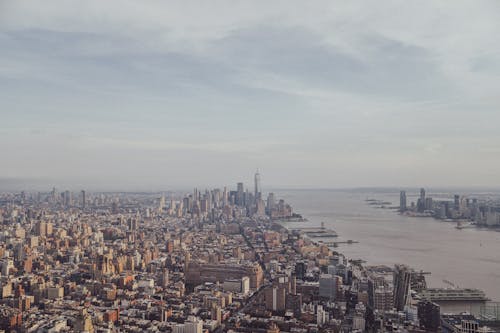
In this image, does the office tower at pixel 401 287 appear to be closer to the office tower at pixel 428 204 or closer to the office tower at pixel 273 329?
the office tower at pixel 273 329

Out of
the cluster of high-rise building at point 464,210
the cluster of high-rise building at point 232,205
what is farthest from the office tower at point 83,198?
the cluster of high-rise building at point 464,210

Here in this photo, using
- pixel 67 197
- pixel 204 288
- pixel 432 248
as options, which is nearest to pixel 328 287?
pixel 204 288

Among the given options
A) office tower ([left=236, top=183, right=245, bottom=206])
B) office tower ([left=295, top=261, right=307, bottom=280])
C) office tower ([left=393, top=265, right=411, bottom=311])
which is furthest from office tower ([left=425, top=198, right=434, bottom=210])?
office tower ([left=393, top=265, right=411, bottom=311])

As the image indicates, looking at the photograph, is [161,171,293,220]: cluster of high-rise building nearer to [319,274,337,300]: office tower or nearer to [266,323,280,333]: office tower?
[319,274,337,300]: office tower

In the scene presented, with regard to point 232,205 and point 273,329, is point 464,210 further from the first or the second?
point 273,329

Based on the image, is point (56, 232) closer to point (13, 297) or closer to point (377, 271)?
point (13, 297)

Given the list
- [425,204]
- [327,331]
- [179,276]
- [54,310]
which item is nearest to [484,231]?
[425,204]
